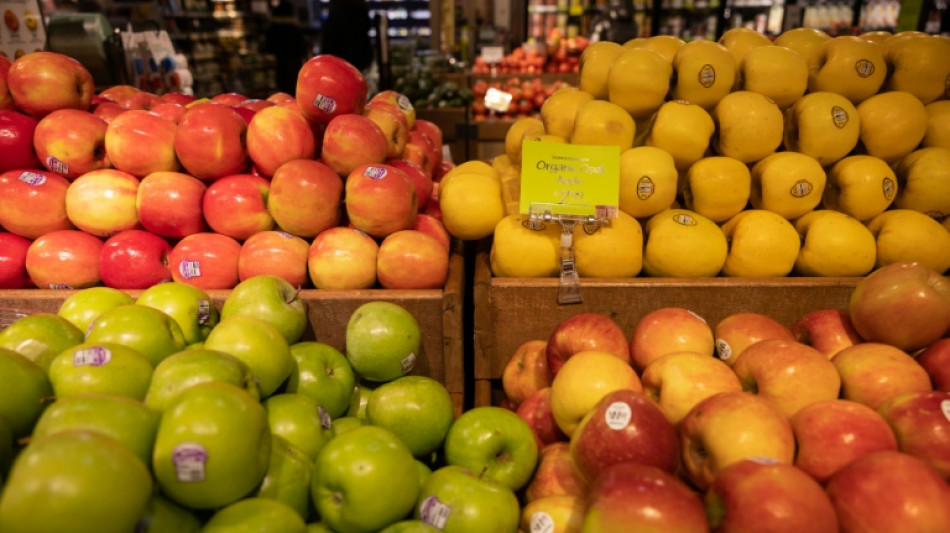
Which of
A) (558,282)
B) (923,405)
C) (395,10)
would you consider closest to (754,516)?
(923,405)

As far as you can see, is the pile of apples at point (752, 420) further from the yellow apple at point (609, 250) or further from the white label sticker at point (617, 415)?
the yellow apple at point (609, 250)

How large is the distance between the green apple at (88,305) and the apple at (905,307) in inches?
68.9

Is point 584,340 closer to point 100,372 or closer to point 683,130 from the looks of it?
point 683,130

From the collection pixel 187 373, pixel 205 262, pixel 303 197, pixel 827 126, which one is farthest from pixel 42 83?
pixel 827 126

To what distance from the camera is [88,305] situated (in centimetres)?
138

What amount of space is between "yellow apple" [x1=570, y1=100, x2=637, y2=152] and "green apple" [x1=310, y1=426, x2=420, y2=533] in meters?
1.10

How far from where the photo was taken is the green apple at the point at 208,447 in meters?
0.82

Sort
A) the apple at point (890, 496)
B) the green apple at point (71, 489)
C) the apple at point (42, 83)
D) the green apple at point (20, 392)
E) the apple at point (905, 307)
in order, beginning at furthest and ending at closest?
the apple at point (42, 83) → the apple at point (905, 307) → the green apple at point (20, 392) → the apple at point (890, 496) → the green apple at point (71, 489)

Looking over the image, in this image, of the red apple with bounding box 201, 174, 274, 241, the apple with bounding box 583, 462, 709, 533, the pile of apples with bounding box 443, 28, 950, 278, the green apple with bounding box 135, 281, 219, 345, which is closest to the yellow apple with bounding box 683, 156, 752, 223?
the pile of apples with bounding box 443, 28, 950, 278

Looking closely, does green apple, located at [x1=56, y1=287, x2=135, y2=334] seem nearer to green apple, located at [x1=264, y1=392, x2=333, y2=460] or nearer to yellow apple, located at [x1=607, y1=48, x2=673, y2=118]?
green apple, located at [x1=264, y1=392, x2=333, y2=460]

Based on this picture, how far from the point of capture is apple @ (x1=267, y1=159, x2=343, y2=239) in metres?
1.64

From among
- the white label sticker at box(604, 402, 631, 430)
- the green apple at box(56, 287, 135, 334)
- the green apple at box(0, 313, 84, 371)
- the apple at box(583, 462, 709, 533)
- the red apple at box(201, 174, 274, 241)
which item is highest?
the red apple at box(201, 174, 274, 241)

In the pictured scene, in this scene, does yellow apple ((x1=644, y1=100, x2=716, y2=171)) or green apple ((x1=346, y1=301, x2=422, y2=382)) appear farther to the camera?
yellow apple ((x1=644, y1=100, x2=716, y2=171))

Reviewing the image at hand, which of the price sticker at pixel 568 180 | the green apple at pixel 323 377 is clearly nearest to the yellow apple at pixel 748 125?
the price sticker at pixel 568 180
